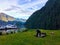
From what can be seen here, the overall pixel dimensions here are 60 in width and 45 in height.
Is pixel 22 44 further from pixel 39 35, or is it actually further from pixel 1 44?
pixel 39 35

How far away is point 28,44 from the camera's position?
98.8 ft

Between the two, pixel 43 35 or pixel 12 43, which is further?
pixel 43 35

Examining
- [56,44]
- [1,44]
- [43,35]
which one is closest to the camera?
[56,44]

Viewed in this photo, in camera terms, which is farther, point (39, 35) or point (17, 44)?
point (39, 35)

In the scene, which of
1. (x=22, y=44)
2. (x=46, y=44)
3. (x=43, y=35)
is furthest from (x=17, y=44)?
(x=43, y=35)

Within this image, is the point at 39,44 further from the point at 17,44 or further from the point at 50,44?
the point at 17,44

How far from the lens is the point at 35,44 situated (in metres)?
30.1

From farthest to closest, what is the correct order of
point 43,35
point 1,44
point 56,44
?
point 43,35, point 1,44, point 56,44

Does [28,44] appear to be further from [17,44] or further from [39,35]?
[39,35]

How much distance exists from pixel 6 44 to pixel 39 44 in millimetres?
5764

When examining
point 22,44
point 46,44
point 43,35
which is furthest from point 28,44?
point 43,35

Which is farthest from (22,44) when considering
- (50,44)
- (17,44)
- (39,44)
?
(50,44)

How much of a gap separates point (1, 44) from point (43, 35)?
11.1 metres

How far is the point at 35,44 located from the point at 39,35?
9.67m
